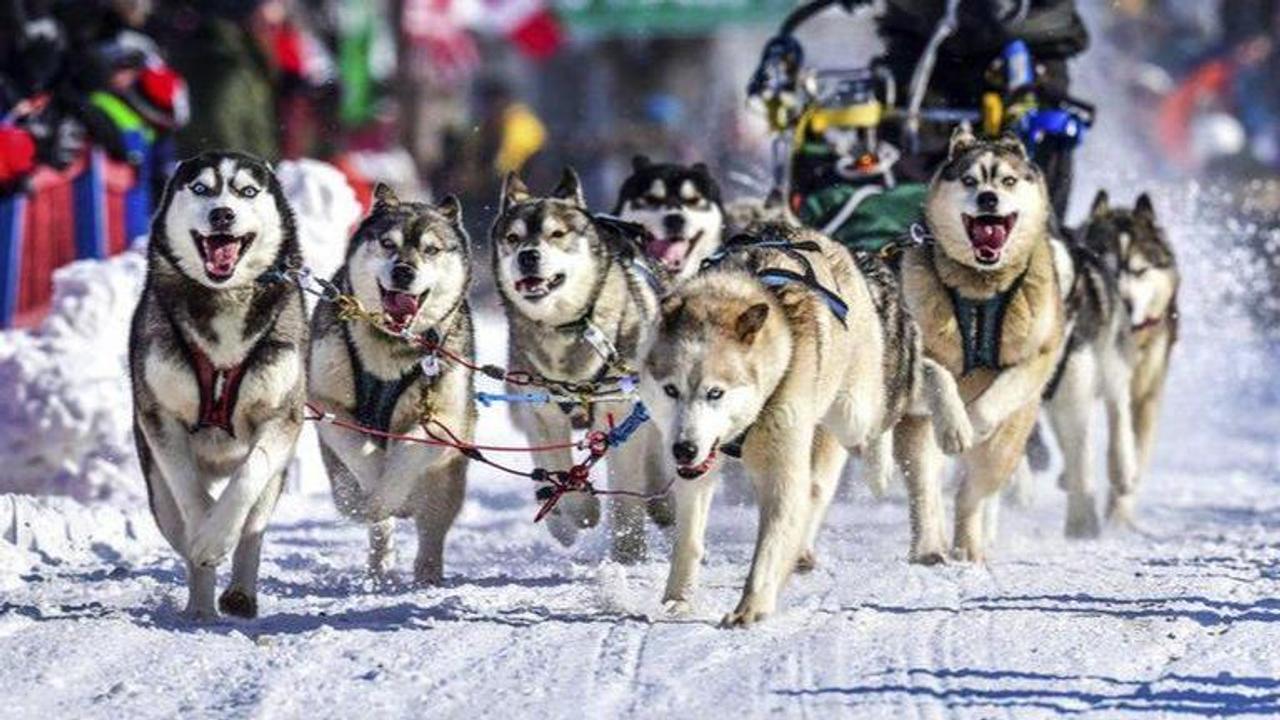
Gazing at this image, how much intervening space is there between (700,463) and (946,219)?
1555 millimetres

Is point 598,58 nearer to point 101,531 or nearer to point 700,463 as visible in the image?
point 101,531

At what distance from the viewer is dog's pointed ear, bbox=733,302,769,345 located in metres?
4.68

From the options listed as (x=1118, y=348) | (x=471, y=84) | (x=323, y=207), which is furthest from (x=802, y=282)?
(x=471, y=84)

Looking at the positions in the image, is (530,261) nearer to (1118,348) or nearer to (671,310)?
(671,310)

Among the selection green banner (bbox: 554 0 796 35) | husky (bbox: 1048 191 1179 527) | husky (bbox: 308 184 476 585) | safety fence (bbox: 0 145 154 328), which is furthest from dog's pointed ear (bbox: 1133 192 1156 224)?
green banner (bbox: 554 0 796 35)

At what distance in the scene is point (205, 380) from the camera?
496 cm

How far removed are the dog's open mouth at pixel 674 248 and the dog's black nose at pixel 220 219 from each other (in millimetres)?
1959

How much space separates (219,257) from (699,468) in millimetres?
1025

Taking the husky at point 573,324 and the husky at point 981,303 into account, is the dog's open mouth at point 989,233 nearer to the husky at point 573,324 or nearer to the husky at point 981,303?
the husky at point 981,303

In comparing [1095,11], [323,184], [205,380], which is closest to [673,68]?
[1095,11]

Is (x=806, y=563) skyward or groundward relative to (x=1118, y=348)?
groundward

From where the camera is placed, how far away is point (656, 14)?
58.6 feet

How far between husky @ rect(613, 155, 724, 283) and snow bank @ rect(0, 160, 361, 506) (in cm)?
100

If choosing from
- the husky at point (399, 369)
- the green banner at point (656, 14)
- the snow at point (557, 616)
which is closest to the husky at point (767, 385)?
the snow at point (557, 616)
